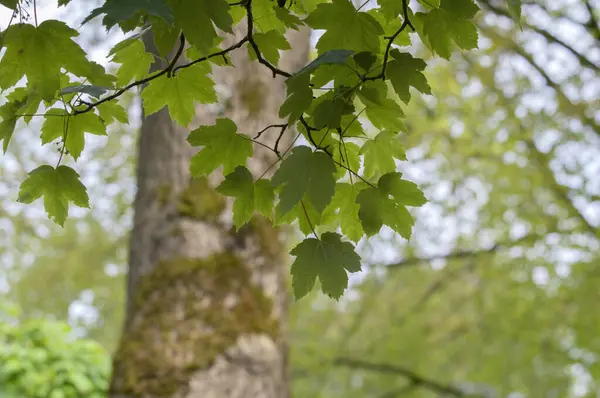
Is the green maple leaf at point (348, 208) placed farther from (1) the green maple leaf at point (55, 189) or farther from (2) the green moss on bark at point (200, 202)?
(2) the green moss on bark at point (200, 202)

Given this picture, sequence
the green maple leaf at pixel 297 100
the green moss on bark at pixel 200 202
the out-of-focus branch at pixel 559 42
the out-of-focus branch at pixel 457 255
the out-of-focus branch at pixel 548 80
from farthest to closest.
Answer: the out-of-focus branch at pixel 457 255, the out-of-focus branch at pixel 548 80, the out-of-focus branch at pixel 559 42, the green moss on bark at pixel 200 202, the green maple leaf at pixel 297 100

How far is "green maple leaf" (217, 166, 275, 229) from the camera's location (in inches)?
29.3

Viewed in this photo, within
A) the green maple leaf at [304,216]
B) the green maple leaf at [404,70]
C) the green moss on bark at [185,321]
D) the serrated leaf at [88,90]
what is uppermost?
the green moss on bark at [185,321]

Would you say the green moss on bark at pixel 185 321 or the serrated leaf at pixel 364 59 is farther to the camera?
the green moss on bark at pixel 185 321

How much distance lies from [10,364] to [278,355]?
137 cm

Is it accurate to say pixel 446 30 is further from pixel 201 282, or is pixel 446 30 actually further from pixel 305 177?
pixel 201 282

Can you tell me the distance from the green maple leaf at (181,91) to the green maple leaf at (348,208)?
8.0 inches

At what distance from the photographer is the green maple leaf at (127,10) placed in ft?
1.67

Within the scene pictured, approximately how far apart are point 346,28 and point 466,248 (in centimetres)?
518

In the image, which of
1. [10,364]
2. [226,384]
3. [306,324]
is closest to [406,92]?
[226,384]

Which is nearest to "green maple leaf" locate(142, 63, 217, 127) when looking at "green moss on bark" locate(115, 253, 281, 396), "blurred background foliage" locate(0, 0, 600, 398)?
"green moss on bark" locate(115, 253, 281, 396)

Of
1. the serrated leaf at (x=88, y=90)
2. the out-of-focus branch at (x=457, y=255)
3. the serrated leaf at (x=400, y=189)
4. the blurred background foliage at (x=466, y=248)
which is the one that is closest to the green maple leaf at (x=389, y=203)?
the serrated leaf at (x=400, y=189)

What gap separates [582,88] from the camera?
434 cm

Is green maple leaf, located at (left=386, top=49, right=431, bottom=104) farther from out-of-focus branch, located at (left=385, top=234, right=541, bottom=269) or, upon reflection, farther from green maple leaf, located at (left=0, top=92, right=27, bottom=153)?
out-of-focus branch, located at (left=385, top=234, right=541, bottom=269)
